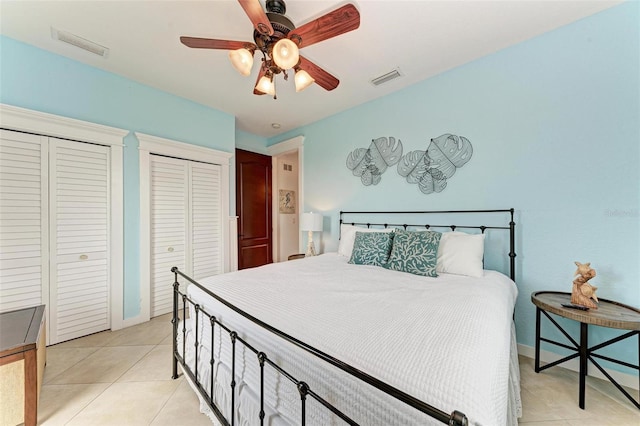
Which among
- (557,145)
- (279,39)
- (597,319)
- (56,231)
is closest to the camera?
(597,319)

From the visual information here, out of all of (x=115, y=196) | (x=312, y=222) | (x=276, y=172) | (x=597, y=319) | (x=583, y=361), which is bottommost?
(x=583, y=361)

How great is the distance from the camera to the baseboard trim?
5.52ft

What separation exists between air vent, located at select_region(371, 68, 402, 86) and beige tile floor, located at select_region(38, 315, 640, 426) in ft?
9.36

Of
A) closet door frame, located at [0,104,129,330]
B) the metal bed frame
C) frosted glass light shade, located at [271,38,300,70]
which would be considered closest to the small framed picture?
the metal bed frame

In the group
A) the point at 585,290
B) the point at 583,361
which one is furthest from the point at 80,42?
the point at 583,361

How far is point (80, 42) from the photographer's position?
82.7 inches

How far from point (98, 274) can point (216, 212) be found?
1.41m

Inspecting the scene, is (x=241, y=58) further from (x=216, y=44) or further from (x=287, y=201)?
(x=287, y=201)

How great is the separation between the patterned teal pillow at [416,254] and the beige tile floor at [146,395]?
3.29 ft

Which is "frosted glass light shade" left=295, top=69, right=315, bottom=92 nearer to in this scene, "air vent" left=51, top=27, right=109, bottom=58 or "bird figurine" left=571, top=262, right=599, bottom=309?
"air vent" left=51, top=27, right=109, bottom=58

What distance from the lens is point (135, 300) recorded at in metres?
2.72

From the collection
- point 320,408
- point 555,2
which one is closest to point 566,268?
point 555,2

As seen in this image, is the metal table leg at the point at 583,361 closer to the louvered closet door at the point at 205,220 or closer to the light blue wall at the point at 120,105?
the louvered closet door at the point at 205,220

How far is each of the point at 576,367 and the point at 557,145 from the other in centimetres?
172
